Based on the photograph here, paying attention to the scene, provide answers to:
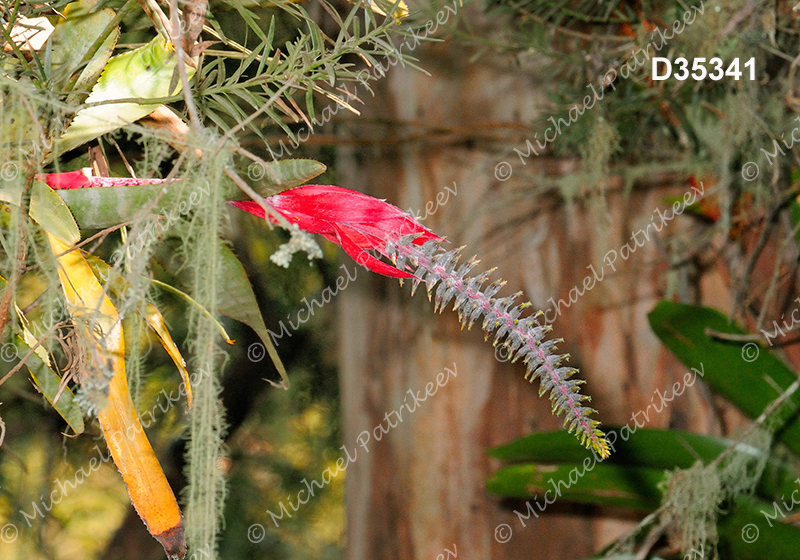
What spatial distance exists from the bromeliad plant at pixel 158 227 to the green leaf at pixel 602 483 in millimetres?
608

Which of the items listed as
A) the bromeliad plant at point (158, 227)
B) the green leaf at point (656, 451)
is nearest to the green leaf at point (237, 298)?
the bromeliad plant at point (158, 227)

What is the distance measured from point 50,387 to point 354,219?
94mm

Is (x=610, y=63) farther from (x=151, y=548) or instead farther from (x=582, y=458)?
(x=151, y=548)

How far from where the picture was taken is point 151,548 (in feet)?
3.63

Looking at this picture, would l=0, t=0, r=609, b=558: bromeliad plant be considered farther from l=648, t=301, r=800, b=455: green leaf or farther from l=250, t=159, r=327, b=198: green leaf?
l=648, t=301, r=800, b=455: green leaf

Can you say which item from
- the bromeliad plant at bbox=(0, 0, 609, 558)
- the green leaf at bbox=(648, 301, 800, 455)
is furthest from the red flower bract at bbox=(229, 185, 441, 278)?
the green leaf at bbox=(648, 301, 800, 455)

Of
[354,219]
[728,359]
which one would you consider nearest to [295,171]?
[354,219]

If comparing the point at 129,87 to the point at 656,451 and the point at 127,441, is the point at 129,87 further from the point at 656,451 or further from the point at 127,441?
the point at 656,451

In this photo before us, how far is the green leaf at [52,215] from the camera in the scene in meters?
0.15

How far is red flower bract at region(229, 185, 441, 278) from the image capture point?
0.53 feet

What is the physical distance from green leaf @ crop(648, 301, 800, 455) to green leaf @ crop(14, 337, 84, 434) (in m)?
0.61

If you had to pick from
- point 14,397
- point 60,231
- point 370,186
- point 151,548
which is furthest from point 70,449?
point 60,231

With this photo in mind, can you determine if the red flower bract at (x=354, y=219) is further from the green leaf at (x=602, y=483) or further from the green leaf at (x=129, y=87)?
the green leaf at (x=602, y=483)

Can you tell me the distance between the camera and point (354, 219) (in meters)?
0.16
